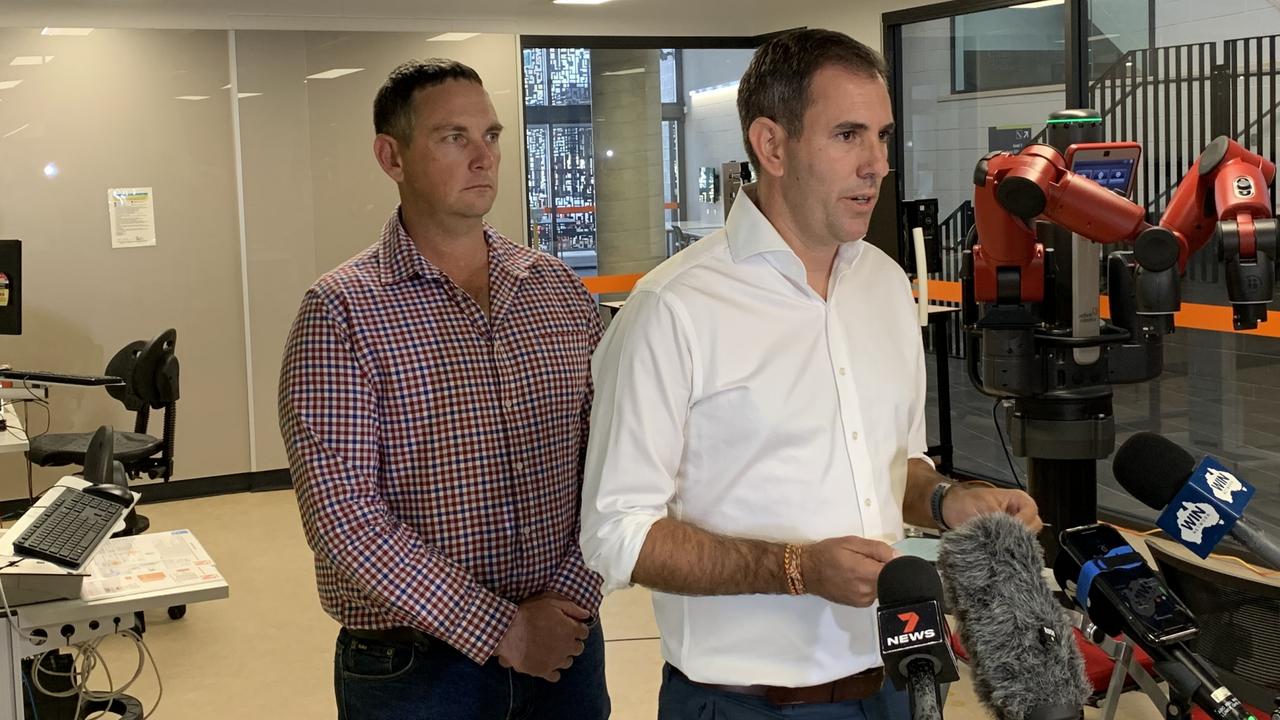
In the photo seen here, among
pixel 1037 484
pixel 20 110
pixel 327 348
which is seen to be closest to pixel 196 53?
pixel 20 110

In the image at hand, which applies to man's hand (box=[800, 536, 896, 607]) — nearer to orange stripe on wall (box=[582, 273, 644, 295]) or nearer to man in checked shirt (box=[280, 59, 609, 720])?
man in checked shirt (box=[280, 59, 609, 720])

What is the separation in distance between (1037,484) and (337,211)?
14.5 ft

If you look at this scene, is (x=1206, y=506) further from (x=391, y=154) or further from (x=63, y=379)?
(x=63, y=379)

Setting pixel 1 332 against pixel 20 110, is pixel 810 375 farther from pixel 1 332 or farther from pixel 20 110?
pixel 20 110

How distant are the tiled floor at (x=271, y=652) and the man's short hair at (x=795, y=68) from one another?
2.67m

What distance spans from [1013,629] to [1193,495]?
0.40 meters

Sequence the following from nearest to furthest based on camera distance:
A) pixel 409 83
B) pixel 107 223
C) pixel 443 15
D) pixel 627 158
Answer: pixel 409 83, pixel 107 223, pixel 443 15, pixel 627 158

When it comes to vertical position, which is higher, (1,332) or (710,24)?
(710,24)

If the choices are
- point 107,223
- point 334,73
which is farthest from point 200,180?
point 334,73

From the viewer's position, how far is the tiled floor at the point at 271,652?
4.08 metres

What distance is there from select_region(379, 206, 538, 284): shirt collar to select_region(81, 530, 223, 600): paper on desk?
102cm

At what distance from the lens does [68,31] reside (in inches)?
257

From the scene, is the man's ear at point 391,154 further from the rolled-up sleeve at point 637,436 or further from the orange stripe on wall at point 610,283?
the orange stripe on wall at point 610,283

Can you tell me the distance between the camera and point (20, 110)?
6.46m
